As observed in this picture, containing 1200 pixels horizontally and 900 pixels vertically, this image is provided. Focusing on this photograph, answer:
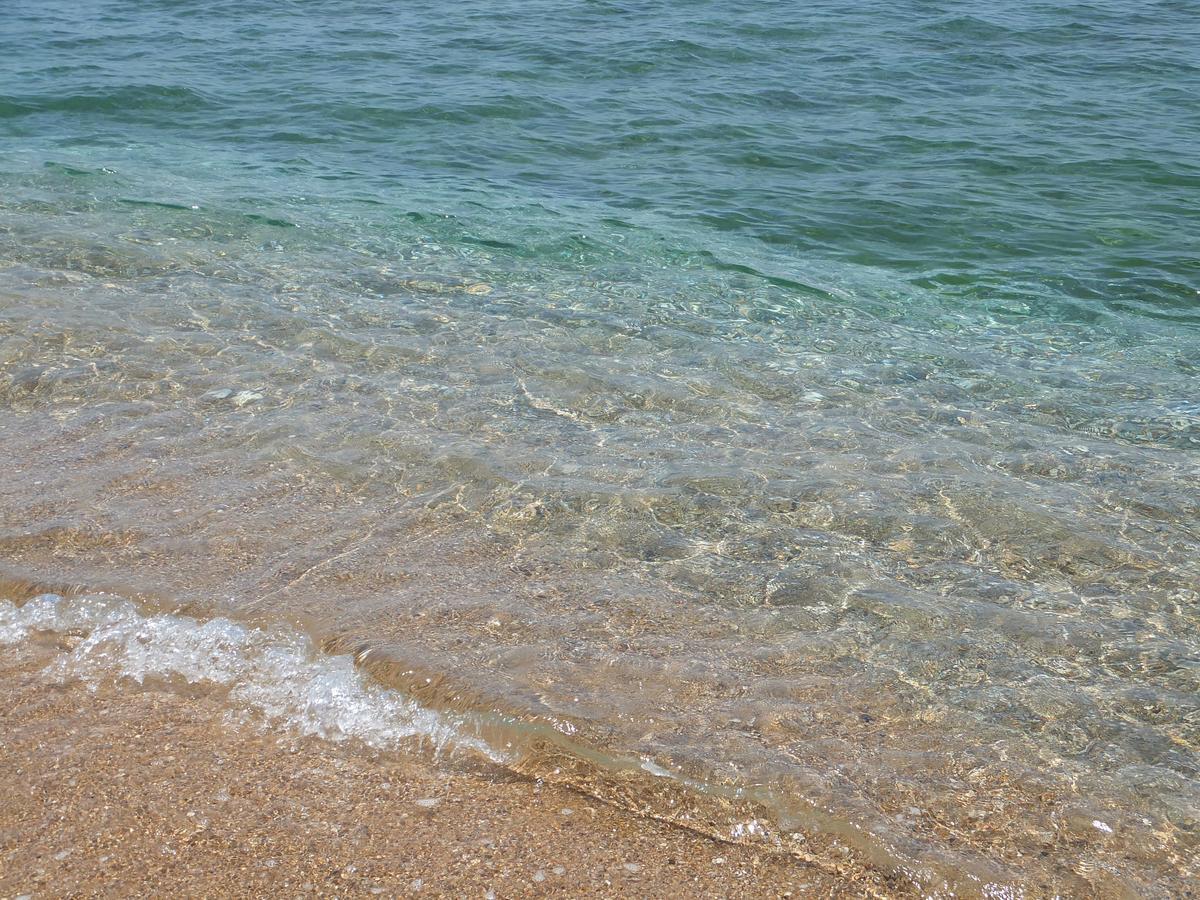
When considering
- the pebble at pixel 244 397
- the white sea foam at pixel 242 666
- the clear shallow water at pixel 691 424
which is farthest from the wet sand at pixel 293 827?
the pebble at pixel 244 397

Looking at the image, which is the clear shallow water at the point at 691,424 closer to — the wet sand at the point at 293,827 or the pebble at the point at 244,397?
the pebble at the point at 244,397

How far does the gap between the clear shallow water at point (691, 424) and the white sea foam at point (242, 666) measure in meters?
0.14

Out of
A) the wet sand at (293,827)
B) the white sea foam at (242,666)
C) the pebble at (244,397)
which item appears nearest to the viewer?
the wet sand at (293,827)

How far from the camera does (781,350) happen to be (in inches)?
315

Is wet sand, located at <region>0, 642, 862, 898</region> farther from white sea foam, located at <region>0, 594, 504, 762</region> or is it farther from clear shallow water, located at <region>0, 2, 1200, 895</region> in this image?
clear shallow water, located at <region>0, 2, 1200, 895</region>

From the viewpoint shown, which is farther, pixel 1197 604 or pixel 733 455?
pixel 733 455

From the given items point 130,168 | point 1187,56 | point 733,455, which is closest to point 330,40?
point 130,168

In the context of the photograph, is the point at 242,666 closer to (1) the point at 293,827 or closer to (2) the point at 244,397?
(1) the point at 293,827

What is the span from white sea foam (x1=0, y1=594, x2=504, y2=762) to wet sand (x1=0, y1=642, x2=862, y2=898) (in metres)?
0.12

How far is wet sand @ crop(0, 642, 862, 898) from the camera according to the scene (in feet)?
10.9

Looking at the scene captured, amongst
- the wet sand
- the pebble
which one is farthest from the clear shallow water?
the wet sand

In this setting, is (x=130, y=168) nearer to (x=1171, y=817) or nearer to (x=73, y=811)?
(x=73, y=811)

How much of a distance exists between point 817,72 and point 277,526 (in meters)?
13.5

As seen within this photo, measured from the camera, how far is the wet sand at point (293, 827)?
333cm
